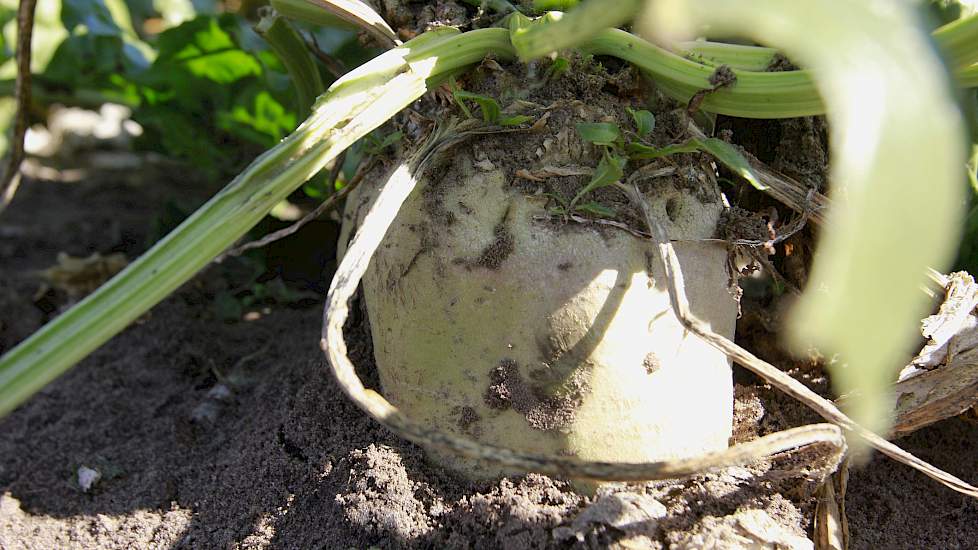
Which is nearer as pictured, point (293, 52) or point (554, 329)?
point (554, 329)

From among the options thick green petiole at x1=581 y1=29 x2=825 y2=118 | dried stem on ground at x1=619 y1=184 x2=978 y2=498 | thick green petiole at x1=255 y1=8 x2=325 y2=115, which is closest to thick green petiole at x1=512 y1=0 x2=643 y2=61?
thick green petiole at x1=581 y1=29 x2=825 y2=118

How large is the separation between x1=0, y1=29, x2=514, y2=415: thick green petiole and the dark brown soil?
38 cm

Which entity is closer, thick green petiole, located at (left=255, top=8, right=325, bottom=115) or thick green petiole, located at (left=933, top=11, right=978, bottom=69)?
thick green petiole, located at (left=933, top=11, right=978, bottom=69)

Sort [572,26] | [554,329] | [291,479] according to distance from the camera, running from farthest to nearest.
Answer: [291,479]
[554,329]
[572,26]

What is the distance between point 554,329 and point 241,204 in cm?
39

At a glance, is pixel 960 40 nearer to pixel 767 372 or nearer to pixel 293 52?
pixel 767 372

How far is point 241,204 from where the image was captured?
886mm

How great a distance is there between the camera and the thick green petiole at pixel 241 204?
0.80 meters

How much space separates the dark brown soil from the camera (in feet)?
3.33

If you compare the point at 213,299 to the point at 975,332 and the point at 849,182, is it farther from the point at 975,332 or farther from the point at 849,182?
the point at 849,182

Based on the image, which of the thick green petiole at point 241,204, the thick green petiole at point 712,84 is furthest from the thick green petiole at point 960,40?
the thick green petiole at point 241,204

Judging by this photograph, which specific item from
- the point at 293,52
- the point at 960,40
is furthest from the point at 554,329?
the point at 293,52

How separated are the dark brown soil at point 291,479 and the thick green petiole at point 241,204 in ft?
1.25

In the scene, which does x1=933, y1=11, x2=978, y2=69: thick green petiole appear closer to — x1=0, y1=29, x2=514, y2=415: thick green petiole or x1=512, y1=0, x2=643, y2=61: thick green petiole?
x1=512, y1=0, x2=643, y2=61: thick green petiole
